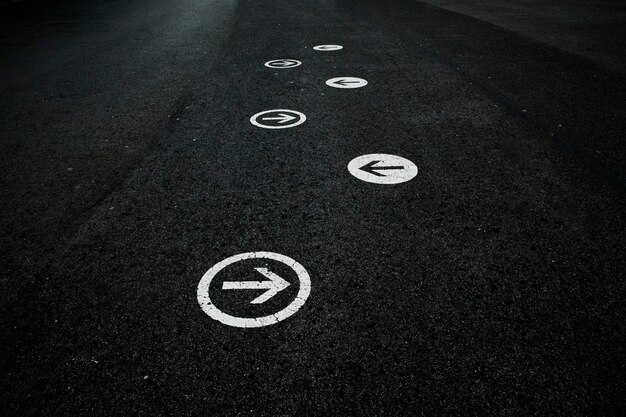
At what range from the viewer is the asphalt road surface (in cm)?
204

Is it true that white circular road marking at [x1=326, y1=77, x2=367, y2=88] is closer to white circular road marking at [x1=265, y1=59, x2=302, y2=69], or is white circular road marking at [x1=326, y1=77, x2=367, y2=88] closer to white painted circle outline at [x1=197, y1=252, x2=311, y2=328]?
white circular road marking at [x1=265, y1=59, x2=302, y2=69]

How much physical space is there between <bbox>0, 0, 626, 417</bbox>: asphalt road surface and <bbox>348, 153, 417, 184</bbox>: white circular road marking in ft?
0.09

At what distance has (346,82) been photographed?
654cm

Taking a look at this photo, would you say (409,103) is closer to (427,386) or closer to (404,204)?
(404,204)

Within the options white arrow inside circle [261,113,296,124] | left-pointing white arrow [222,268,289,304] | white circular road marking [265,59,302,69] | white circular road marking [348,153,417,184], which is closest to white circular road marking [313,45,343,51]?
white circular road marking [265,59,302,69]

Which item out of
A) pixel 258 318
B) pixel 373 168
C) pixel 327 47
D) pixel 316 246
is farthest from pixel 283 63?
pixel 258 318

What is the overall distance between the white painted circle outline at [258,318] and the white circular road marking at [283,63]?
18.2ft

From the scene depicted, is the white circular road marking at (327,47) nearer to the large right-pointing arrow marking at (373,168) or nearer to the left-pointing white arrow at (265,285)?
the large right-pointing arrow marking at (373,168)

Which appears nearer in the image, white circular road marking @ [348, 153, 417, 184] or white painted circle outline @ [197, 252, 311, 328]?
white painted circle outline @ [197, 252, 311, 328]

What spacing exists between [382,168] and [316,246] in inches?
55.2

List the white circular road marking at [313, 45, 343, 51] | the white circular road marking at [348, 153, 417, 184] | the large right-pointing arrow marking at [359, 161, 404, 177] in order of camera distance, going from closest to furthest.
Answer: the white circular road marking at [348, 153, 417, 184] < the large right-pointing arrow marking at [359, 161, 404, 177] < the white circular road marking at [313, 45, 343, 51]

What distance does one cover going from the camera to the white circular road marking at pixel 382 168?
3824mm

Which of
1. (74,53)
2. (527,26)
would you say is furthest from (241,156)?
(527,26)

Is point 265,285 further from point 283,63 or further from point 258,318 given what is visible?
point 283,63
